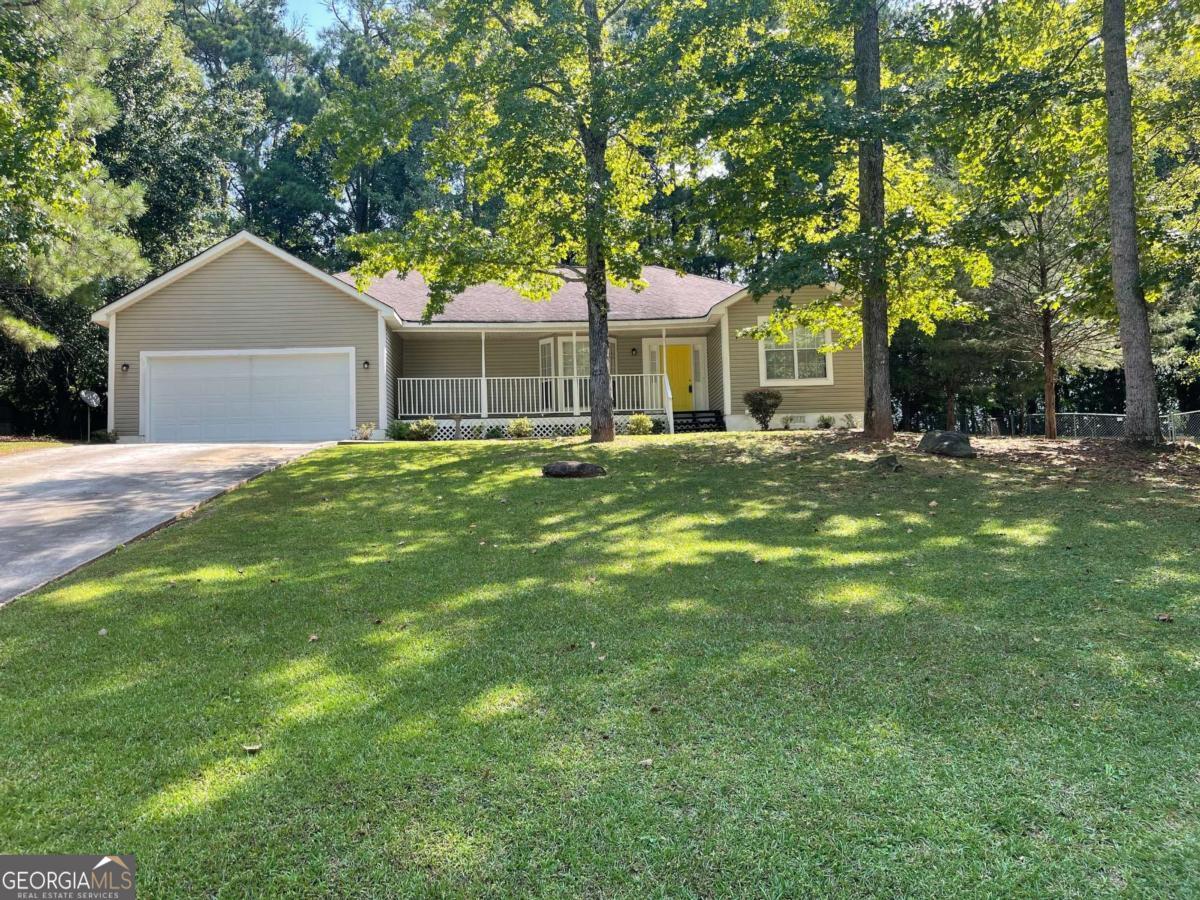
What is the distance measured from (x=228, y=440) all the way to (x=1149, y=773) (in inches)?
721

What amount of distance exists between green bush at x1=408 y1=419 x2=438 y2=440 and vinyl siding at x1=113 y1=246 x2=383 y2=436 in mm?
1343

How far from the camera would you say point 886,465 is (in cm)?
973

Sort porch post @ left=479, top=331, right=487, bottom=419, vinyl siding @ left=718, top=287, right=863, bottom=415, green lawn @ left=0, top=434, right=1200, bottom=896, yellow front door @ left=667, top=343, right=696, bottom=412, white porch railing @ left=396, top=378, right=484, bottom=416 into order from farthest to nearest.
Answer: yellow front door @ left=667, top=343, right=696, bottom=412 < white porch railing @ left=396, top=378, right=484, bottom=416 < porch post @ left=479, top=331, right=487, bottom=419 < vinyl siding @ left=718, top=287, right=863, bottom=415 < green lawn @ left=0, top=434, right=1200, bottom=896

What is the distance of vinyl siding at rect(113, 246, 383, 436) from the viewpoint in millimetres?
17016

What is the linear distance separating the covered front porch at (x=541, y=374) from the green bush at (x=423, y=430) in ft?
3.61

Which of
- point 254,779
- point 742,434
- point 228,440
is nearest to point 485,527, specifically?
point 254,779

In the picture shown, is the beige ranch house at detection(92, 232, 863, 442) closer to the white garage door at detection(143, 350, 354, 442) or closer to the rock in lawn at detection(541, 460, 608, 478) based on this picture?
the white garage door at detection(143, 350, 354, 442)

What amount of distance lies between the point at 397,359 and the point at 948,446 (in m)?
13.8

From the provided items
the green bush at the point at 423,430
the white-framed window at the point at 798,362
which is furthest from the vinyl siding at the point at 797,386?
the green bush at the point at 423,430

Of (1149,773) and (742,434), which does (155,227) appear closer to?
(742,434)

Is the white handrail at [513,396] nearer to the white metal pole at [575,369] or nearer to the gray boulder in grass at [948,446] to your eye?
the white metal pole at [575,369]

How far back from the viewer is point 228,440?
1711 cm

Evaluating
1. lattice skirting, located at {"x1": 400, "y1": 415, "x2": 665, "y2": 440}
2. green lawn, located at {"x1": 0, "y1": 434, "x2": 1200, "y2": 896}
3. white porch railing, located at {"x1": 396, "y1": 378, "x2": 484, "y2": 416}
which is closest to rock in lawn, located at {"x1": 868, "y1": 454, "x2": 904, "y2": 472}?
green lawn, located at {"x1": 0, "y1": 434, "x2": 1200, "y2": 896}

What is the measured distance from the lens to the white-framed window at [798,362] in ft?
59.6
